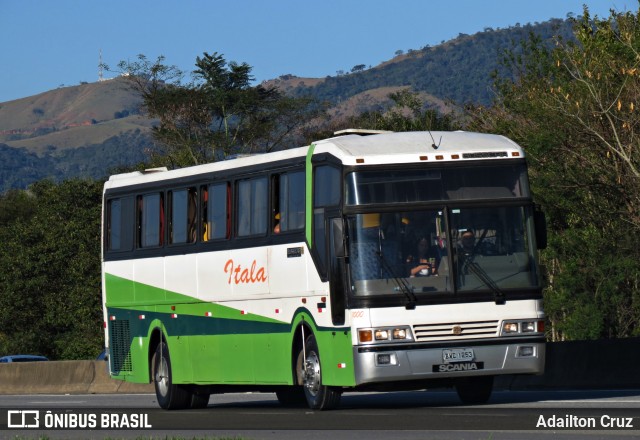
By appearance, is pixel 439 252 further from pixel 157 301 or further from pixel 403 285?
pixel 157 301

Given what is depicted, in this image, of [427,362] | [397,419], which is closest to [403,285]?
[427,362]

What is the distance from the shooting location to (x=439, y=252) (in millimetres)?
17438

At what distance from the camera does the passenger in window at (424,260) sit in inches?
686

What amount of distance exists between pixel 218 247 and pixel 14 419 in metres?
Result: 3.67

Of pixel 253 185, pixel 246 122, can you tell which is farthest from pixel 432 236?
pixel 246 122

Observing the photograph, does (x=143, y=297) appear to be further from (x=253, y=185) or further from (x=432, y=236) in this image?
(x=432, y=236)

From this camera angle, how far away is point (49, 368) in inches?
1410

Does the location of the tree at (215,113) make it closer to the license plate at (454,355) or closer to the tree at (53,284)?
the tree at (53,284)

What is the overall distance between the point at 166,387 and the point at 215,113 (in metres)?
59.7

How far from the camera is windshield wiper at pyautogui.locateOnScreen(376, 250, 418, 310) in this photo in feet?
56.4

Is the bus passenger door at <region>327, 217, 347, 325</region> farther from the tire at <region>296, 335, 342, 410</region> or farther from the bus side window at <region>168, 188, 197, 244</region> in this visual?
the bus side window at <region>168, 188, 197, 244</region>

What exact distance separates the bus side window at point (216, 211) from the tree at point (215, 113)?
49.3m

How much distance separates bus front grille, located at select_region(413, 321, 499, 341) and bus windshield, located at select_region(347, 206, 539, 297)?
1.26 feet

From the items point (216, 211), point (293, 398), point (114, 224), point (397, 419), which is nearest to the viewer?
point (397, 419)
